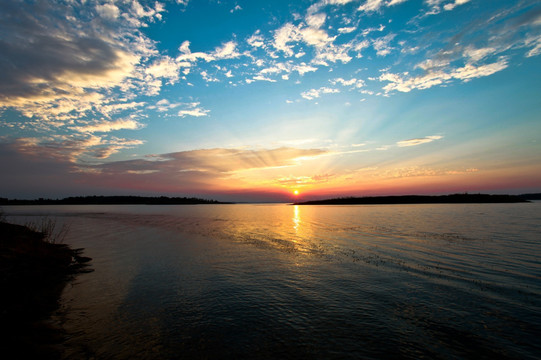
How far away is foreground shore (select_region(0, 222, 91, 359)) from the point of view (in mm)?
9586

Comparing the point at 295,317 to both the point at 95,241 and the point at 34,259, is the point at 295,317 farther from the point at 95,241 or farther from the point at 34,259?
the point at 95,241

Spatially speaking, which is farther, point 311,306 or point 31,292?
point 31,292

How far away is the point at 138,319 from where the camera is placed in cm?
1249

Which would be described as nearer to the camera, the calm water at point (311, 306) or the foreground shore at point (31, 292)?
the foreground shore at point (31, 292)

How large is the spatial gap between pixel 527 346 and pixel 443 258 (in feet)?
48.8

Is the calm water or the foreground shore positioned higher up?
the foreground shore

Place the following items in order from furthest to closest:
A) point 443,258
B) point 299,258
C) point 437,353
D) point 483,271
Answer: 1. point 299,258
2. point 443,258
3. point 483,271
4. point 437,353

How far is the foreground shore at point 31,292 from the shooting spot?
959 centimetres

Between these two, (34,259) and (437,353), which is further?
(34,259)

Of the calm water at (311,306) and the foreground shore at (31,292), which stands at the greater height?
the foreground shore at (31,292)

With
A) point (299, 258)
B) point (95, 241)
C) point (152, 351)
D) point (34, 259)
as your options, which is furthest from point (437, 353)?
point (95, 241)

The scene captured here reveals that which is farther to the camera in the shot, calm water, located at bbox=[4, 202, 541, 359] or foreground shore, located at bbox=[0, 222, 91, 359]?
calm water, located at bbox=[4, 202, 541, 359]

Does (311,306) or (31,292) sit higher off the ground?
(31,292)

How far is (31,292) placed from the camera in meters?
15.1
